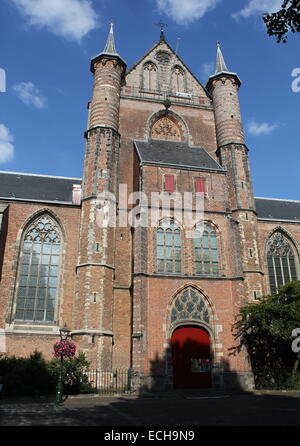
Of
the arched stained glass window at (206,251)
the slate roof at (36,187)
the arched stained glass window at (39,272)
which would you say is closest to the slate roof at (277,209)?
the arched stained glass window at (206,251)

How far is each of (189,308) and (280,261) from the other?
31.3 feet

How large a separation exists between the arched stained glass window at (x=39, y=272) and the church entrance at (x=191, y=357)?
6967mm

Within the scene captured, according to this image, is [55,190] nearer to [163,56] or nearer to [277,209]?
[163,56]

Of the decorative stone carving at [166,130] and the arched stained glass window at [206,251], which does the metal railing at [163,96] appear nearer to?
A: the decorative stone carving at [166,130]

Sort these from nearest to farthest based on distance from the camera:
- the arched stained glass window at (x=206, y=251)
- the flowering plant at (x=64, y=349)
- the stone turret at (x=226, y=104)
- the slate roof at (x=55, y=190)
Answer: the flowering plant at (x=64, y=349) < the arched stained glass window at (x=206, y=251) < the slate roof at (x=55, y=190) < the stone turret at (x=226, y=104)

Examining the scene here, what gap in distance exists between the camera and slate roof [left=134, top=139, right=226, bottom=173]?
69.5 ft

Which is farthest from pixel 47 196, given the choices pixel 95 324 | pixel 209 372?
pixel 209 372

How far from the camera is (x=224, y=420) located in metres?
8.88

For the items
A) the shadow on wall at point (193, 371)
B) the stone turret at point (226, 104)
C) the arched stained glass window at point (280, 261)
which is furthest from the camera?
the stone turret at point (226, 104)

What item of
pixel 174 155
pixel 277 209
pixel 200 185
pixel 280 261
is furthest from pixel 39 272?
pixel 277 209

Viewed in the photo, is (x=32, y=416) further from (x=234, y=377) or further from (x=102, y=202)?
(x=102, y=202)

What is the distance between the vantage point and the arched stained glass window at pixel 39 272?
1962 centimetres

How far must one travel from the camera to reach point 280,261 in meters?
24.5
